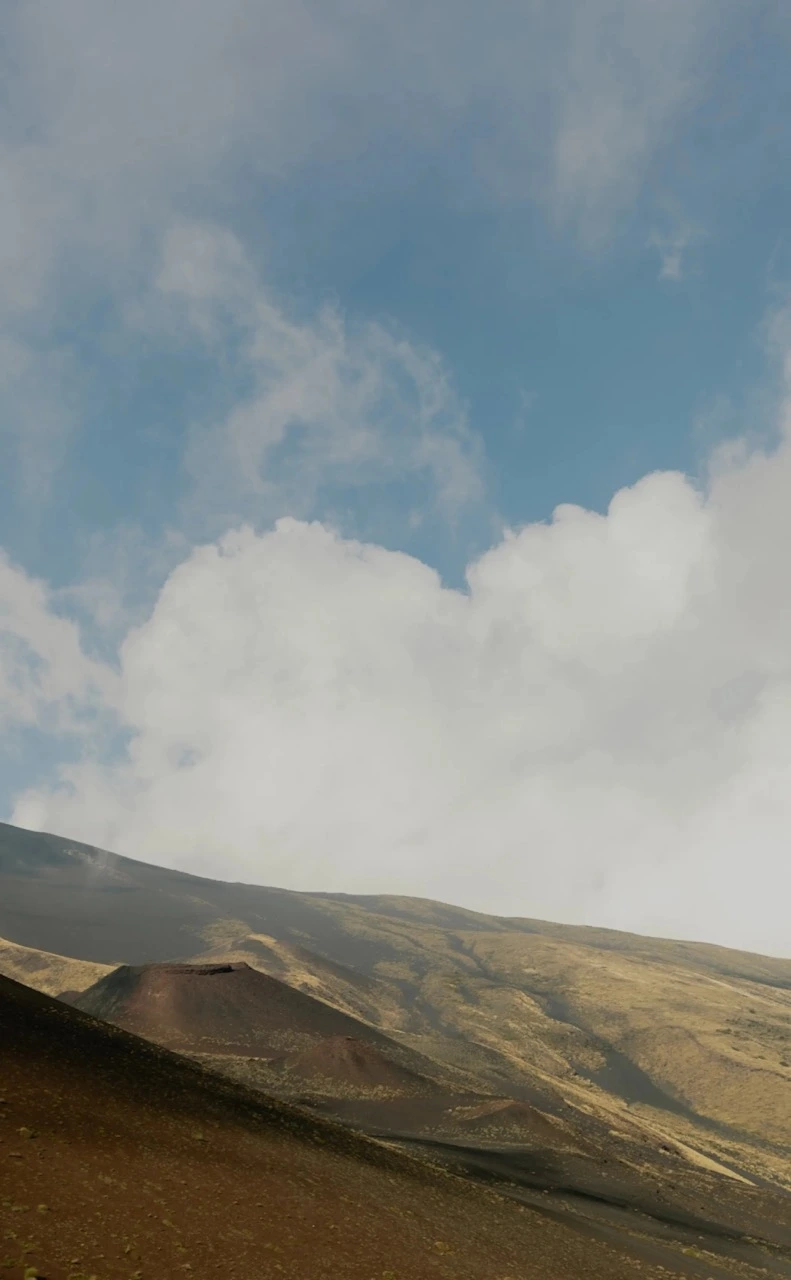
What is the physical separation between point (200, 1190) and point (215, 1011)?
7077cm

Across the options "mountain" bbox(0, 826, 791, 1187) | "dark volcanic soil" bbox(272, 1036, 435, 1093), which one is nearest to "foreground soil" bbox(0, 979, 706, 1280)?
"dark volcanic soil" bbox(272, 1036, 435, 1093)

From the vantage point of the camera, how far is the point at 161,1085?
2948 cm

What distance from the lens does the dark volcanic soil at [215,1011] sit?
78.1 m

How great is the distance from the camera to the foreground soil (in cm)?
1703

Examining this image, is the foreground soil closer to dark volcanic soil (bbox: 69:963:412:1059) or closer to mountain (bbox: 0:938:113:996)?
dark volcanic soil (bbox: 69:963:412:1059)

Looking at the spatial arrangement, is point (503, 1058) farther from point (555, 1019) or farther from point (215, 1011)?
point (555, 1019)

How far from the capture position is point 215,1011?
279ft

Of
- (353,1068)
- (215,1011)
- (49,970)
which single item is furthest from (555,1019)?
(353,1068)

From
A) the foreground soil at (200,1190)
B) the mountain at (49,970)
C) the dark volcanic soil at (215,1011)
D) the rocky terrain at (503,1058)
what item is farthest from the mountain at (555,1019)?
the foreground soil at (200,1190)

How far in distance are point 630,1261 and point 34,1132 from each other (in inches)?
1019

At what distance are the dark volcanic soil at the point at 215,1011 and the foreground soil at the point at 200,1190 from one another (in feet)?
151

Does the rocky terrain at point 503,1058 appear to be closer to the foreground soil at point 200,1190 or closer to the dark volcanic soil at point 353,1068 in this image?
the dark volcanic soil at point 353,1068

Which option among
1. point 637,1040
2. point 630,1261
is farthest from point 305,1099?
point 637,1040

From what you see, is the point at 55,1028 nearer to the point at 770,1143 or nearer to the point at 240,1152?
the point at 240,1152
